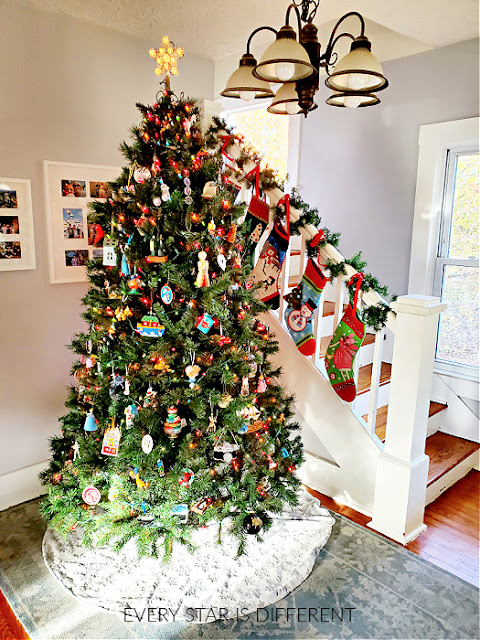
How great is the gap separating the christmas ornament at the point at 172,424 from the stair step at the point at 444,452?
1.48 m

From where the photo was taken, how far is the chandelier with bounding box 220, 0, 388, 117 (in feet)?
5.56

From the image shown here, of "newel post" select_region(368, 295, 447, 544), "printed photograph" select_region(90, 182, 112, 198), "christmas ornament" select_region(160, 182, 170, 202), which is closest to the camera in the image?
"christmas ornament" select_region(160, 182, 170, 202)

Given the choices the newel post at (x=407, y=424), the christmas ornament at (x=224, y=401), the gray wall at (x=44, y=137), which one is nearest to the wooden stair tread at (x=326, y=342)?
the newel post at (x=407, y=424)

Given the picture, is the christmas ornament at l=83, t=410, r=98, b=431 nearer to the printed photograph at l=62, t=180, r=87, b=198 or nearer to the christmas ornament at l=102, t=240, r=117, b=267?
the christmas ornament at l=102, t=240, r=117, b=267

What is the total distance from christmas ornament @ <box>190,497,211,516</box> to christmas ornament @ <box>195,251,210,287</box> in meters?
→ 0.89

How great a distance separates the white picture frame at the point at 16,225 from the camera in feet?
7.68

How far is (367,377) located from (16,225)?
218cm

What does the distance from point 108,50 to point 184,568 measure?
104 inches

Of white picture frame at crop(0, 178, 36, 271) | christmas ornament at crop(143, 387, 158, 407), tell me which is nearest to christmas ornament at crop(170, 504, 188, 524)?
christmas ornament at crop(143, 387, 158, 407)

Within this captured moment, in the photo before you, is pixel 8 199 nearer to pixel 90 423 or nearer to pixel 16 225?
pixel 16 225

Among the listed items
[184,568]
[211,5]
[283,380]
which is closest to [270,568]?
[184,568]

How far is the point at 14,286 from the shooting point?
7.97 ft

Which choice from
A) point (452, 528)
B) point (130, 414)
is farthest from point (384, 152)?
point (130, 414)

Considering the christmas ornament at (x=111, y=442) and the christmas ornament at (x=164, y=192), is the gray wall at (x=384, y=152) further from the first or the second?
the christmas ornament at (x=111, y=442)
